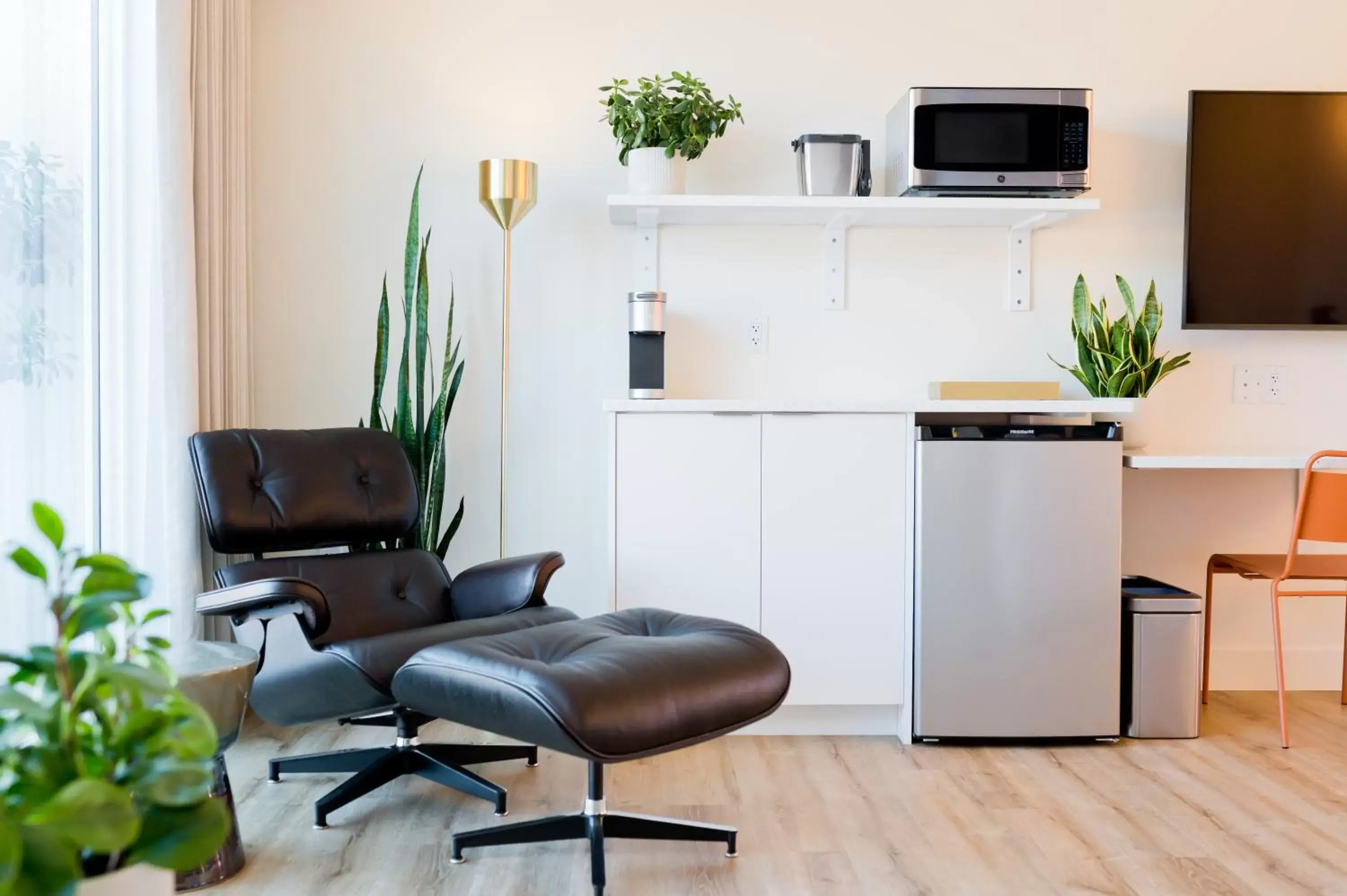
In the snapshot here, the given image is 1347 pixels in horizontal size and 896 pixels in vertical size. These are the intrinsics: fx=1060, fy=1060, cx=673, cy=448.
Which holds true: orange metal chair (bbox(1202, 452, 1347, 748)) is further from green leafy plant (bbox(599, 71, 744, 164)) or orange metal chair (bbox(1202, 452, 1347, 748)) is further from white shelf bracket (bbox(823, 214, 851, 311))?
green leafy plant (bbox(599, 71, 744, 164))

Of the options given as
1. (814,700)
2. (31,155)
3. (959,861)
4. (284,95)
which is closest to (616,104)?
(284,95)

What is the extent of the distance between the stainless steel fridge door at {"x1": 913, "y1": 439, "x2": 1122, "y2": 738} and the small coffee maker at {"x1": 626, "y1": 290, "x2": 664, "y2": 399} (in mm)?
777

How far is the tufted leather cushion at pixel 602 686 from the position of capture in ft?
5.63

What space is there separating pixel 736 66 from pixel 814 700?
6.31ft

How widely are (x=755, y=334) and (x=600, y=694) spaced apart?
1.82 m

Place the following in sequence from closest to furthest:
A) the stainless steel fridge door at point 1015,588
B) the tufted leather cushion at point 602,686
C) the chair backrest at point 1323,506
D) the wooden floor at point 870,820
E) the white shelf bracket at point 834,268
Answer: the tufted leather cushion at point 602,686, the wooden floor at point 870,820, the chair backrest at point 1323,506, the stainless steel fridge door at point 1015,588, the white shelf bracket at point 834,268

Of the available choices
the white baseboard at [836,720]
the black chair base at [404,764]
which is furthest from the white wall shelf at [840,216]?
the black chair base at [404,764]

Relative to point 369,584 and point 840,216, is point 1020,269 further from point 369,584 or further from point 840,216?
point 369,584

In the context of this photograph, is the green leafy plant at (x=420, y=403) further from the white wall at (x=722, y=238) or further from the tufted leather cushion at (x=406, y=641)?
the tufted leather cushion at (x=406, y=641)

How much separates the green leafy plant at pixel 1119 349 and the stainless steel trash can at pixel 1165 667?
0.61 meters

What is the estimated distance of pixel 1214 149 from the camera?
3209 millimetres

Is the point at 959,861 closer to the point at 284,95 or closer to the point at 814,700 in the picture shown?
the point at 814,700

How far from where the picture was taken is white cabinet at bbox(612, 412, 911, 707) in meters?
2.86


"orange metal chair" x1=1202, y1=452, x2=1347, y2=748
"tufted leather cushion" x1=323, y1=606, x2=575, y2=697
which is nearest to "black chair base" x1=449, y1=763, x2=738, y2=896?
"tufted leather cushion" x1=323, y1=606, x2=575, y2=697
